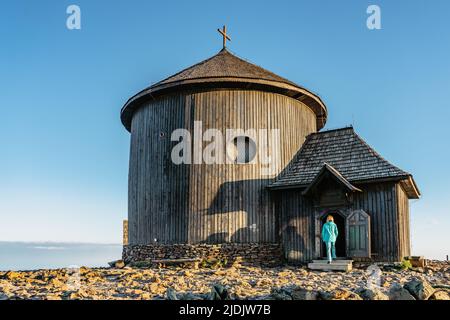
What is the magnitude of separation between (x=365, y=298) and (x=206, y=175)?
10561mm

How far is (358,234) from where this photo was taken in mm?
17656

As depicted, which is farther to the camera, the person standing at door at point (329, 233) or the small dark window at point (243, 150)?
the small dark window at point (243, 150)

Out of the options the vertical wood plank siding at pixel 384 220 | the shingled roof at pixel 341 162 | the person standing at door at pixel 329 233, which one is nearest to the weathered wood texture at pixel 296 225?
the shingled roof at pixel 341 162

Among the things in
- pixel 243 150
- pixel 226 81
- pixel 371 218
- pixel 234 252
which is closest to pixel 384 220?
pixel 371 218

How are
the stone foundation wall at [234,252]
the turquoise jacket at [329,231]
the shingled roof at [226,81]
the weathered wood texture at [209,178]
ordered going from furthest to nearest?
1. the shingled roof at [226,81]
2. the weathered wood texture at [209,178]
3. the stone foundation wall at [234,252]
4. the turquoise jacket at [329,231]

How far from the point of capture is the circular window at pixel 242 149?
19.6 metres

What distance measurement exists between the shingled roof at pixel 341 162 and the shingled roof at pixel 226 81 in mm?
2002

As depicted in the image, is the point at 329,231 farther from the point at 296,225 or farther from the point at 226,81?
the point at 226,81

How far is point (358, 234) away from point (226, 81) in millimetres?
7403

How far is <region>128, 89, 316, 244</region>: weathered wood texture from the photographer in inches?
758

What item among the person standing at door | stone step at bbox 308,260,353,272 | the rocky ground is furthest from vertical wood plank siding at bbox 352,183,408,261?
the person standing at door

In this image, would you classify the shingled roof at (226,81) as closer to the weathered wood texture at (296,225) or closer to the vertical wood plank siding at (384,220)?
the weathered wood texture at (296,225)

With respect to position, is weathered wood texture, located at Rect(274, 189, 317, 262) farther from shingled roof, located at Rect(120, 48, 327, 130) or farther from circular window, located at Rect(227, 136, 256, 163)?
shingled roof, located at Rect(120, 48, 327, 130)

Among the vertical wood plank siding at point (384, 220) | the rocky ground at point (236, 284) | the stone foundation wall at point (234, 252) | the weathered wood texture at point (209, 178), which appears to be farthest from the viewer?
the weathered wood texture at point (209, 178)
